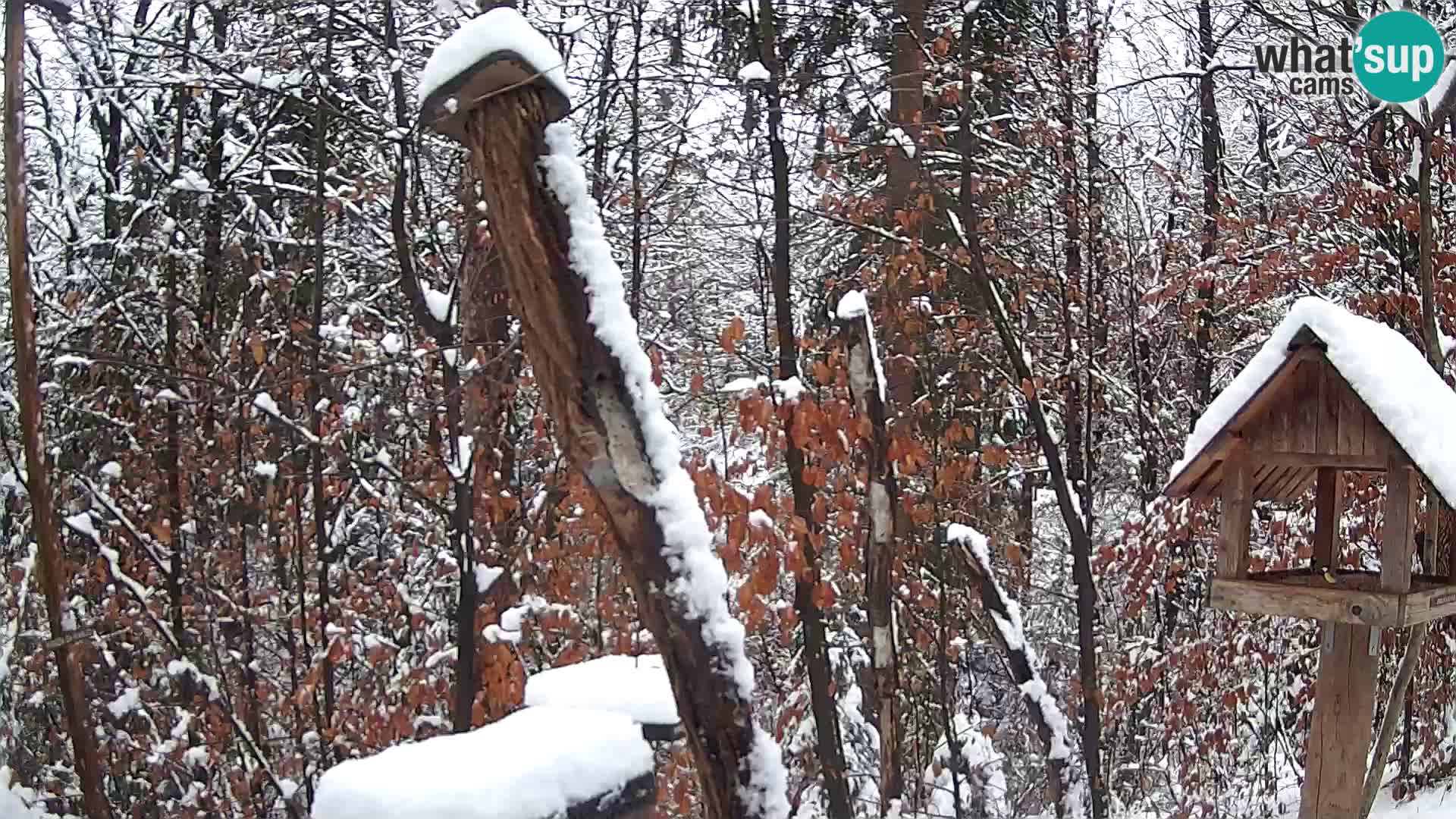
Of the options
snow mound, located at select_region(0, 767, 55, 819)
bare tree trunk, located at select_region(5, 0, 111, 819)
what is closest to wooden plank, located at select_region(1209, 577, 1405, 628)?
bare tree trunk, located at select_region(5, 0, 111, 819)

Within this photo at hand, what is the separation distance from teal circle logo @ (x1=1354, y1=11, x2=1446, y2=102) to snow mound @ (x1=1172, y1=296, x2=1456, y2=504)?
2.31 metres

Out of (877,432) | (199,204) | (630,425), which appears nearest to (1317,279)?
(877,432)

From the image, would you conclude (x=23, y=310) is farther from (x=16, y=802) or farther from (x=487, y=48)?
(x=16, y=802)

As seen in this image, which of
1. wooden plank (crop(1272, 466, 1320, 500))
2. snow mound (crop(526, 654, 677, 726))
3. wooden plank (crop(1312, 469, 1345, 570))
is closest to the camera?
snow mound (crop(526, 654, 677, 726))

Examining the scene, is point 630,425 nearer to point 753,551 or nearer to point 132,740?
point 753,551

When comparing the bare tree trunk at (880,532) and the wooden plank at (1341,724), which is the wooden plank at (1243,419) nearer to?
the wooden plank at (1341,724)

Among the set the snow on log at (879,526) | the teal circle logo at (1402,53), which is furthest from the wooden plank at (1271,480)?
the teal circle logo at (1402,53)

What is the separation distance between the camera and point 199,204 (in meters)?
3.90

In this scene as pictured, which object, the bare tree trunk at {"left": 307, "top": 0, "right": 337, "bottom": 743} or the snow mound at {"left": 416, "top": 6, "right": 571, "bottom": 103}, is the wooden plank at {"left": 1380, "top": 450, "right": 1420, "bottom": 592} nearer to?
the snow mound at {"left": 416, "top": 6, "right": 571, "bottom": 103}

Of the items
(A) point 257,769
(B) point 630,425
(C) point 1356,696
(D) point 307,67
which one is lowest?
(A) point 257,769

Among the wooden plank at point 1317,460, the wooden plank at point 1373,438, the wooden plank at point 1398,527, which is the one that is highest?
Answer: the wooden plank at point 1373,438

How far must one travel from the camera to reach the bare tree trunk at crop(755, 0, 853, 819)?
3.69 metres

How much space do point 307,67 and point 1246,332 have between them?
12.7ft

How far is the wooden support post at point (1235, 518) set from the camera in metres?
2.30
